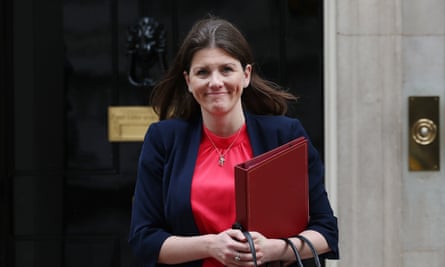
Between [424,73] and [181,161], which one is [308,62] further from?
[181,161]

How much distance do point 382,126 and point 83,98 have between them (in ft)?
4.78

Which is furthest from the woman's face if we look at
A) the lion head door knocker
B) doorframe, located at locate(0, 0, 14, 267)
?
doorframe, located at locate(0, 0, 14, 267)

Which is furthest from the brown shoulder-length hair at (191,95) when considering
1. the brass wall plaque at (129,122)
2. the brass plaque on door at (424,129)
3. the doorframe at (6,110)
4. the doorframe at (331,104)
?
the doorframe at (6,110)

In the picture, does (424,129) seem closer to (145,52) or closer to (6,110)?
(145,52)

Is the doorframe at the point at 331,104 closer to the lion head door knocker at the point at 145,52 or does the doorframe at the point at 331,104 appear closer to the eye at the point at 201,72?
the lion head door knocker at the point at 145,52

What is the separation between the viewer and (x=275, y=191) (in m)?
1.96

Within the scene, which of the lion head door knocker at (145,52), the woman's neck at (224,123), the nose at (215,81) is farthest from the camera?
the lion head door knocker at (145,52)

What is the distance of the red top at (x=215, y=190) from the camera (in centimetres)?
202

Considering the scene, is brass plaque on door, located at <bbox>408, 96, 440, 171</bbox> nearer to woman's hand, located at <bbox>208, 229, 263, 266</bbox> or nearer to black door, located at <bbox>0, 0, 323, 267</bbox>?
black door, located at <bbox>0, 0, 323, 267</bbox>

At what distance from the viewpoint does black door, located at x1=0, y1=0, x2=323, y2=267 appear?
12.5 ft

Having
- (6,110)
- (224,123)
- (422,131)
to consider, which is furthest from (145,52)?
(224,123)

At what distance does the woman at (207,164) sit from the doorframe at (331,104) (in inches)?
53.7

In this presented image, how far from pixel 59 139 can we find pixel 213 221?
1.97m

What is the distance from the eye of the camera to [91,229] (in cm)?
383
